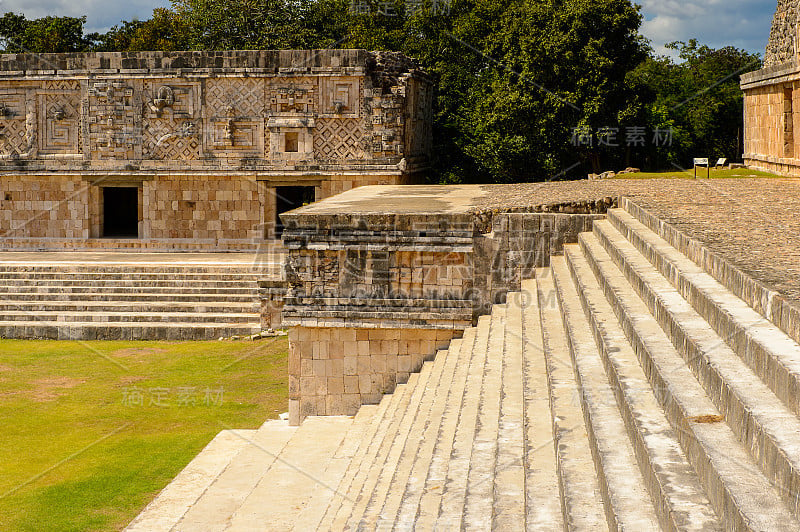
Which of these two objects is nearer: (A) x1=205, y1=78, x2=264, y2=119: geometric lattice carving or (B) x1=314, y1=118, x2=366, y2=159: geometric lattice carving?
(B) x1=314, y1=118, x2=366, y2=159: geometric lattice carving

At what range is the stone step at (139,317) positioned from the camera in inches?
568

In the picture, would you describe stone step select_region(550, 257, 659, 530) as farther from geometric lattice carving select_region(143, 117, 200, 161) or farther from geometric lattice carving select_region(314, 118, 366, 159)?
geometric lattice carving select_region(143, 117, 200, 161)

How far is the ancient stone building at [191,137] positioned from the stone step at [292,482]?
11.6 metres

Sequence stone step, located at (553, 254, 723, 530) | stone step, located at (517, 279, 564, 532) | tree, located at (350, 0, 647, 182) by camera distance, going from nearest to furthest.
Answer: stone step, located at (553, 254, 723, 530), stone step, located at (517, 279, 564, 532), tree, located at (350, 0, 647, 182)

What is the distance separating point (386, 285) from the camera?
29.6 feet

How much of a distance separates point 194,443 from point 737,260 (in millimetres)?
5896

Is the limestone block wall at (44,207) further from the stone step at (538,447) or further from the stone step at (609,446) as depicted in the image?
the stone step at (609,446)

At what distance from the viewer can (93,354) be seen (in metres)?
13.1

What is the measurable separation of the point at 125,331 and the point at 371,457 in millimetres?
8922

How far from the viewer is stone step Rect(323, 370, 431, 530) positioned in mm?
5031

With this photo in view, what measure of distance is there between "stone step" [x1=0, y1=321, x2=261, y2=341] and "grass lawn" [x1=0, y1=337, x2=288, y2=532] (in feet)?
0.93

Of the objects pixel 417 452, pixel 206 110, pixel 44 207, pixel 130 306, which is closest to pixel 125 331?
pixel 130 306

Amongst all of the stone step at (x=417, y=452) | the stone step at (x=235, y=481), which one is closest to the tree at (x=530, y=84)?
the stone step at (x=235, y=481)

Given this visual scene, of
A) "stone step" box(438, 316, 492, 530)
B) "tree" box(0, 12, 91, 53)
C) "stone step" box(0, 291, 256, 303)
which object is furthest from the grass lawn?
"tree" box(0, 12, 91, 53)
